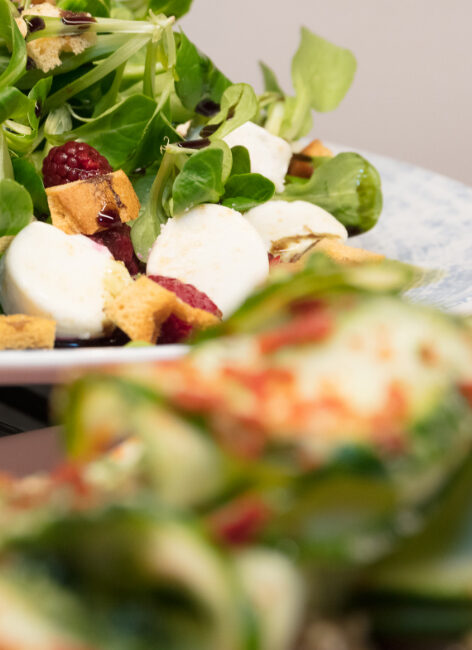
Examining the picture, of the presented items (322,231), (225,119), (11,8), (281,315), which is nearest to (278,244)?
(322,231)

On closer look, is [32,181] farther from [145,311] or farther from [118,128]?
[145,311]

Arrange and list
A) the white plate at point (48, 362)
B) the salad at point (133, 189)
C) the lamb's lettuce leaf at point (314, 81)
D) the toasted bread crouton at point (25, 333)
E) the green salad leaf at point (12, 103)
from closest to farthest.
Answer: the white plate at point (48, 362) < the toasted bread crouton at point (25, 333) < the salad at point (133, 189) < the green salad leaf at point (12, 103) < the lamb's lettuce leaf at point (314, 81)

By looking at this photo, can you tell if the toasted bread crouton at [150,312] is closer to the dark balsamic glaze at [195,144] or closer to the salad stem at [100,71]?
the dark balsamic glaze at [195,144]

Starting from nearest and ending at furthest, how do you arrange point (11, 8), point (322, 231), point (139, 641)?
point (139, 641) < point (11, 8) < point (322, 231)

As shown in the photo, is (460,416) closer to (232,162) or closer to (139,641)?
(139,641)

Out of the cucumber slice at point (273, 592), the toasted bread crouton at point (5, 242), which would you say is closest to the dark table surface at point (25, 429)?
the toasted bread crouton at point (5, 242)

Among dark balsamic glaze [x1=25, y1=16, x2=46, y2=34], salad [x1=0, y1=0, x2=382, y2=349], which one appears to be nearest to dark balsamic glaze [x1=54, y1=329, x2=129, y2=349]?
salad [x1=0, y1=0, x2=382, y2=349]
